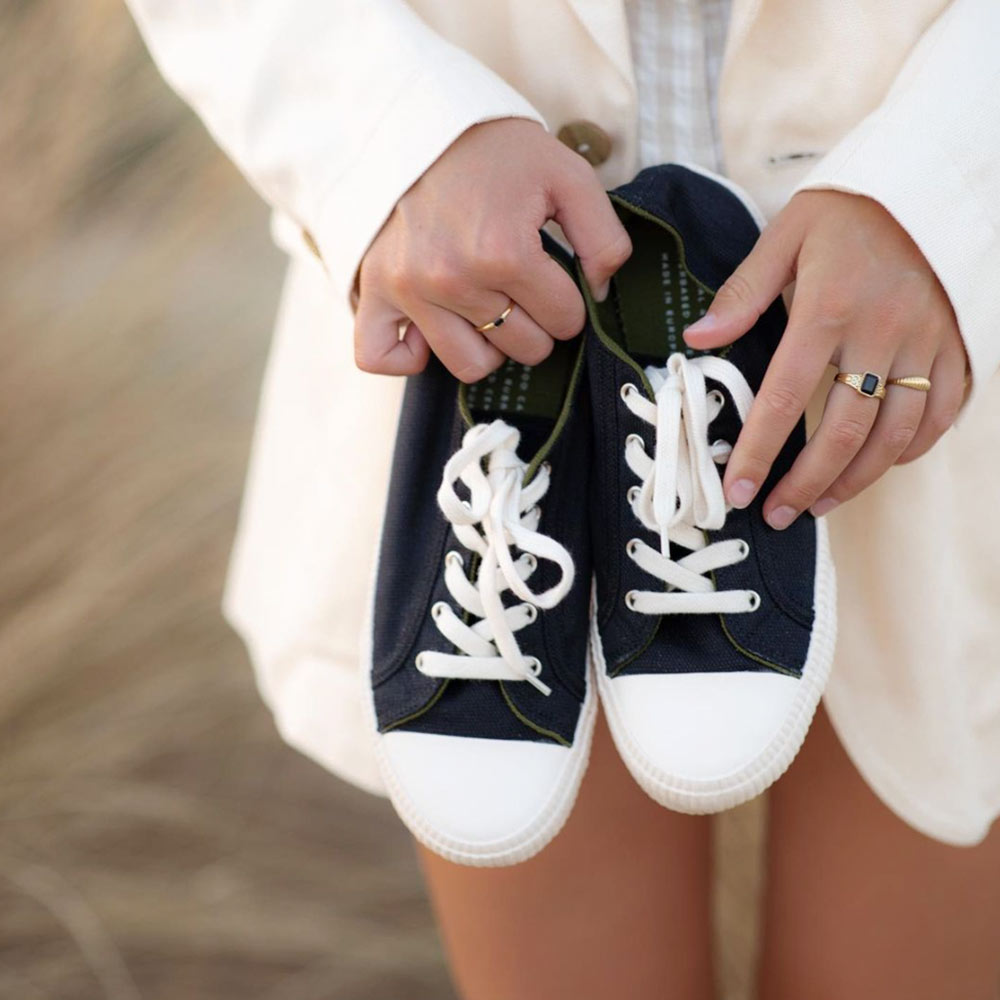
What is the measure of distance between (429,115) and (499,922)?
0.61m

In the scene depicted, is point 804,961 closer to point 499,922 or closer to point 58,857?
point 499,922

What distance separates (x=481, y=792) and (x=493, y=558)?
0.47 feet

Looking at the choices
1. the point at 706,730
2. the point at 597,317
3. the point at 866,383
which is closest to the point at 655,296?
the point at 597,317

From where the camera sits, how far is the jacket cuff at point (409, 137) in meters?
0.66

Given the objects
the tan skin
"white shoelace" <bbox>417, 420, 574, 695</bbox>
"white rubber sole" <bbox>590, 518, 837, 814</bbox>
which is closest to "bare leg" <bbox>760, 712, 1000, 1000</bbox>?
the tan skin

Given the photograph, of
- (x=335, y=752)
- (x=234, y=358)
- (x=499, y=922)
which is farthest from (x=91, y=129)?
(x=499, y=922)

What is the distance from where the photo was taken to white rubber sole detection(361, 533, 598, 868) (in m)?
0.66

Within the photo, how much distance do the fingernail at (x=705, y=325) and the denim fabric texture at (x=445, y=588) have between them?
0.27ft

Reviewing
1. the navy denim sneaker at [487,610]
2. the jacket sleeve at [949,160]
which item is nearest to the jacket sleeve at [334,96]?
the navy denim sneaker at [487,610]

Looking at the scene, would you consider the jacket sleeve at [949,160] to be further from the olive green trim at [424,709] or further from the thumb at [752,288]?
the olive green trim at [424,709]

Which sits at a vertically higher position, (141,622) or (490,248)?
(490,248)

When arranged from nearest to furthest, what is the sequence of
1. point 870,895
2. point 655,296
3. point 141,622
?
1. point 655,296
2. point 870,895
3. point 141,622

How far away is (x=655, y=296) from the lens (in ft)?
2.36

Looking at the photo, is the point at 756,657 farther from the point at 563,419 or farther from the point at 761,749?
the point at 563,419
